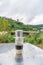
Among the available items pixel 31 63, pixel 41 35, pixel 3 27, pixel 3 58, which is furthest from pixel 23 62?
pixel 41 35

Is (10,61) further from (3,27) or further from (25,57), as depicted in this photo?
(3,27)

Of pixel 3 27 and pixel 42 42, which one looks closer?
pixel 42 42

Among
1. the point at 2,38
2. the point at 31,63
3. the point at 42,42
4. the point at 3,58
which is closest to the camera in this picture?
the point at 31,63

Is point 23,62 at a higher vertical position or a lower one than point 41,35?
higher

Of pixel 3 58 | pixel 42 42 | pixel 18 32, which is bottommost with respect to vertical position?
pixel 42 42

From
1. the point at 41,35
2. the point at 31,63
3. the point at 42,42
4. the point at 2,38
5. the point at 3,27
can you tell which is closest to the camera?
the point at 31,63

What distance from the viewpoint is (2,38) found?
16.8ft

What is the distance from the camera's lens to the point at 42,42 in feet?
18.2

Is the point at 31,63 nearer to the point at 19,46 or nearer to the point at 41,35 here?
the point at 19,46

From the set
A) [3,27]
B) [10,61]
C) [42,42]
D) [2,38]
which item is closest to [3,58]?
[10,61]

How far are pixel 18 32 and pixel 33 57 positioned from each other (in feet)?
0.69

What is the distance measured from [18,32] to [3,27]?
14.7 feet

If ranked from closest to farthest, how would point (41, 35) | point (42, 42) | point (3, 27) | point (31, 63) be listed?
point (31, 63) → point (42, 42) → point (3, 27) → point (41, 35)

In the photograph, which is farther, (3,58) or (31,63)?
(3,58)
